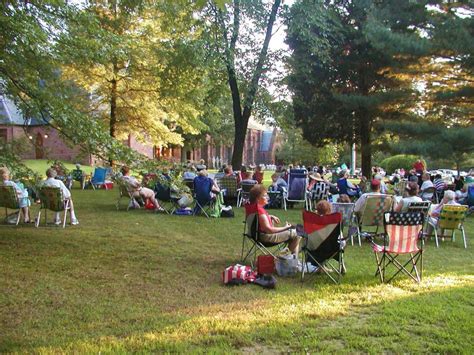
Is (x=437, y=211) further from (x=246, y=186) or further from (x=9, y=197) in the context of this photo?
(x=9, y=197)

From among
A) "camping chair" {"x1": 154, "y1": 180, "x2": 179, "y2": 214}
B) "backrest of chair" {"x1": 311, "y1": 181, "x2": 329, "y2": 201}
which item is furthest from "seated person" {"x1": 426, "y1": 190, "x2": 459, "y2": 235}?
"camping chair" {"x1": 154, "y1": 180, "x2": 179, "y2": 214}

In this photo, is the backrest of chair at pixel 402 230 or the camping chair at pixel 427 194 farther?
the camping chair at pixel 427 194

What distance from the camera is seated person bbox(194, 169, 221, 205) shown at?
1186cm

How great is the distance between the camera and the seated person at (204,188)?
11859 mm

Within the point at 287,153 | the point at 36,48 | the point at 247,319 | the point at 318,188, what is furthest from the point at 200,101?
the point at 287,153

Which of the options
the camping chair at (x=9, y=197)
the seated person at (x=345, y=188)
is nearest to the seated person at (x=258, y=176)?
the seated person at (x=345, y=188)

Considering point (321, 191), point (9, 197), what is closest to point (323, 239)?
point (9, 197)

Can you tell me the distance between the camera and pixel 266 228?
6672 mm

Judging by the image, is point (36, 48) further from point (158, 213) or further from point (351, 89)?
point (351, 89)

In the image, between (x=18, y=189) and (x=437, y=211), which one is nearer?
(x=437, y=211)

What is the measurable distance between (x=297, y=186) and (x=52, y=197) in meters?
7.42

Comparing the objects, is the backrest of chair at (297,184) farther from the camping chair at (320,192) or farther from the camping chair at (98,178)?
the camping chair at (98,178)

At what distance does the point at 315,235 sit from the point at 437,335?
2196mm

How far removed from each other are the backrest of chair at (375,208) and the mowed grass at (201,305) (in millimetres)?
891
